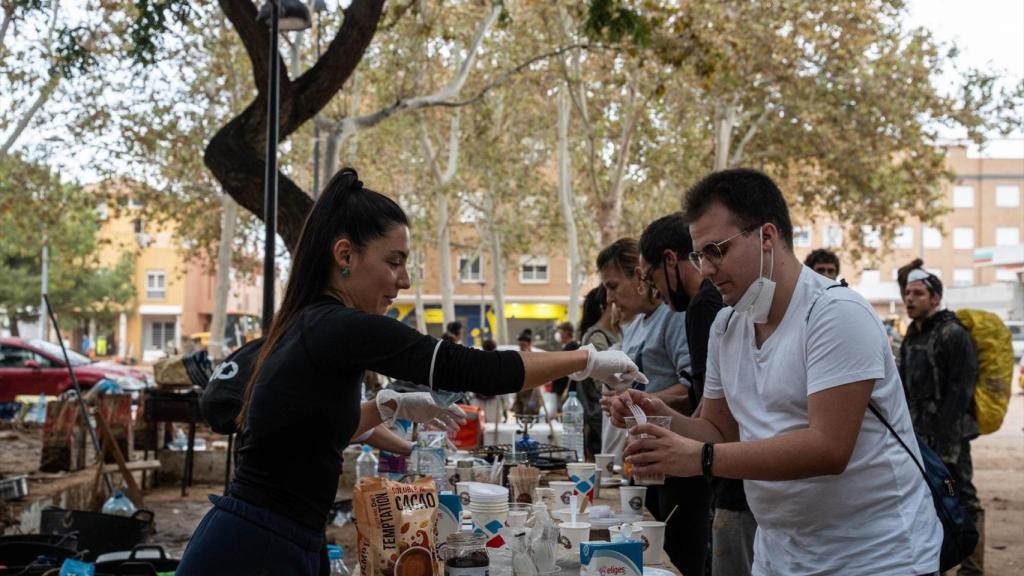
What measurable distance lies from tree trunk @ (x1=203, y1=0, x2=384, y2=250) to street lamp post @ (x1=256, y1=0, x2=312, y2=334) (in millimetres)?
255

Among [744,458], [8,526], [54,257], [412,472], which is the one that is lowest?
[8,526]

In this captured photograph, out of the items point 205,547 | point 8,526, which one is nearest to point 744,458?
point 205,547

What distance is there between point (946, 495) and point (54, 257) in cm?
5352

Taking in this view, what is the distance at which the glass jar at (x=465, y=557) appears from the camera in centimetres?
284

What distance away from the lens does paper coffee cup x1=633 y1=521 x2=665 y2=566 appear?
3342 millimetres

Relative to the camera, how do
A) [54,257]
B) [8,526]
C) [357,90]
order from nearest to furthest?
[8,526] < [357,90] < [54,257]

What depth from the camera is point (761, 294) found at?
277cm

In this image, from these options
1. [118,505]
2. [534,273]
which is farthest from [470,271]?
[118,505]

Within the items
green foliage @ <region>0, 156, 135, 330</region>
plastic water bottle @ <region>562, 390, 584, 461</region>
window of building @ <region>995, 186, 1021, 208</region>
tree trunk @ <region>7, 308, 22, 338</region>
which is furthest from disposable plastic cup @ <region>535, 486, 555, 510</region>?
window of building @ <region>995, 186, 1021, 208</region>

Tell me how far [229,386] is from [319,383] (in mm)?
1243

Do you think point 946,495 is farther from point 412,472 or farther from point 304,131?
point 304,131

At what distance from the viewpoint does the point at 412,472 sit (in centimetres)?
438

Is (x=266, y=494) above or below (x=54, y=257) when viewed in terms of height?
below

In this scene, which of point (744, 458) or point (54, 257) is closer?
point (744, 458)
